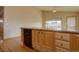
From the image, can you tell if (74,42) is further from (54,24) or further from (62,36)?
(54,24)

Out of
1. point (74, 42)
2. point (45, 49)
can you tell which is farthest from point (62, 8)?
point (45, 49)

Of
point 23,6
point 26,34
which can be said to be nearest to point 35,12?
point 23,6

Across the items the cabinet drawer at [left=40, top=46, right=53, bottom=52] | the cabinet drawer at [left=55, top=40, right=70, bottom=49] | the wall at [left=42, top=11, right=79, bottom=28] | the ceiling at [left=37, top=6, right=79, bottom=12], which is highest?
the ceiling at [left=37, top=6, right=79, bottom=12]

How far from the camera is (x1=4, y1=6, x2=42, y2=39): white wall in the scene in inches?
71.3

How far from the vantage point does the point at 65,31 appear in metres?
1.82

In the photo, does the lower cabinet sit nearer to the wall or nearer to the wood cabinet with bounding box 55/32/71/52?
the wood cabinet with bounding box 55/32/71/52

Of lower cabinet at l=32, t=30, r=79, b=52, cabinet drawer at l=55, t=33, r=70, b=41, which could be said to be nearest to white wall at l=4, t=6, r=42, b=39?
lower cabinet at l=32, t=30, r=79, b=52

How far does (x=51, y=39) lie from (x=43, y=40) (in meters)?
0.12

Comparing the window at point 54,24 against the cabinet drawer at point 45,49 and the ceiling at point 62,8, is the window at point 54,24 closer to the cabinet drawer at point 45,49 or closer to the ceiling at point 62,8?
the ceiling at point 62,8

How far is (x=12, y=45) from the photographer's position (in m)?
1.79

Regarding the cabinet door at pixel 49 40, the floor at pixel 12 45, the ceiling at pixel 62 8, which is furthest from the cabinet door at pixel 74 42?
the floor at pixel 12 45
